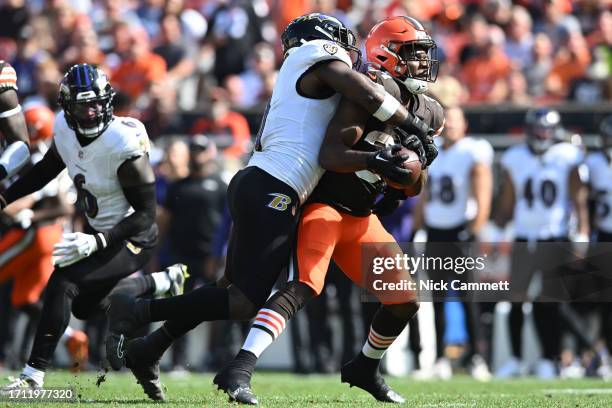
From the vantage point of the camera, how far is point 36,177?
7.14 metres

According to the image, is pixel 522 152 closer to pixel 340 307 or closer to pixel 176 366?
pixel 340 307

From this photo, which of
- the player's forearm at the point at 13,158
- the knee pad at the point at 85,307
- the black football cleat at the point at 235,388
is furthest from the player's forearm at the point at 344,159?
the player's forearm at the point at 13,158

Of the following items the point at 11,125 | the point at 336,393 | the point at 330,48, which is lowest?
the point at 336,393

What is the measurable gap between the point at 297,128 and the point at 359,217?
586mm

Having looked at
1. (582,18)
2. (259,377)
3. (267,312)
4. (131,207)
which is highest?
(582,18)

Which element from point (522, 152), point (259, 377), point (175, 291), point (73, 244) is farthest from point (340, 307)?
point (73, 244)

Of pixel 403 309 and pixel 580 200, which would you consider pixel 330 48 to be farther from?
pixel 580 200

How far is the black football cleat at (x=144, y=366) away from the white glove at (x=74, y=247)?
0.64 m

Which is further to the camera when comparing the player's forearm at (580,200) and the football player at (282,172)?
the player's forearm at (580,200)

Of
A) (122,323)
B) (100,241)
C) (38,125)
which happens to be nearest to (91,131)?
(100,241)

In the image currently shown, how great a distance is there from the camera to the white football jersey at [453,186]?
33.4ft

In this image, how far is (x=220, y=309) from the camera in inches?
241

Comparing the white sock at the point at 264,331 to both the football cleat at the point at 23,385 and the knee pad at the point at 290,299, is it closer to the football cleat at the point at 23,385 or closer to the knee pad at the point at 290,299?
the knee pad at the point at 290,299

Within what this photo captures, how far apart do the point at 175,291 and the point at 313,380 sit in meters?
2.30
